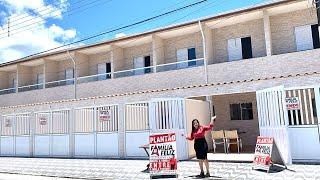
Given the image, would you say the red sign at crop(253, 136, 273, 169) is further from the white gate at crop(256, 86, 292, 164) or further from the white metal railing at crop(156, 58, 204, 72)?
the white metal railing at crop(156, 58, 204, 72)

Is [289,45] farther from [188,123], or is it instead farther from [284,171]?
[284,171]

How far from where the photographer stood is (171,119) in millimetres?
14078

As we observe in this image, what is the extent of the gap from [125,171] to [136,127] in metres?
3.90

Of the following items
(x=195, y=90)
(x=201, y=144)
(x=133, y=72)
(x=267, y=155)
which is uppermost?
(x=133, y=72)

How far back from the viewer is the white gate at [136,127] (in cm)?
1528

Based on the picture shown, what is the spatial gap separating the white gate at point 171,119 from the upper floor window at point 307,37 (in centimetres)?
776

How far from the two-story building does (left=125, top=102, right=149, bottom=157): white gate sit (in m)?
0.05

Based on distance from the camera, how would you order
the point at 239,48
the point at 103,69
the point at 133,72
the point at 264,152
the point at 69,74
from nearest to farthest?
1. the point at 264,152
2. the point at 239,48
3. the point at 133,72
4. the point at 103,69
5. the point at 69,74

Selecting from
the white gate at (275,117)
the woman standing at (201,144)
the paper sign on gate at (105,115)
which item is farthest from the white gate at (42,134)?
the white gate at (275,117)

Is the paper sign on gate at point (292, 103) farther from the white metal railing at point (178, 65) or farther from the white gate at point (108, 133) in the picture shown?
the white metal railing at point (178, 65)

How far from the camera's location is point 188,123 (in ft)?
46.8

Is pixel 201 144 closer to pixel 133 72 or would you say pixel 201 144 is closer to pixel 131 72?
pixel 133 72

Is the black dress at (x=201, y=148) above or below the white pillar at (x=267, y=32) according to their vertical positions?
below

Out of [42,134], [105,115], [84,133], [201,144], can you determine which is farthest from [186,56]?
[201,144]
